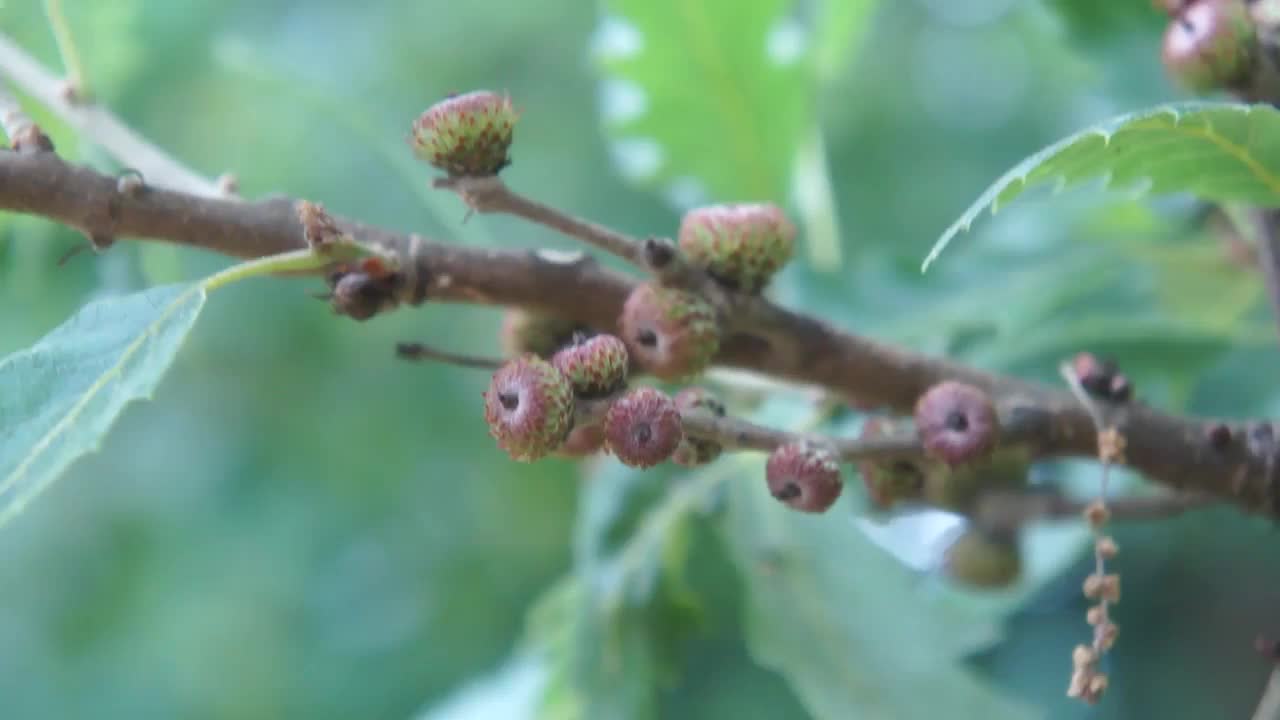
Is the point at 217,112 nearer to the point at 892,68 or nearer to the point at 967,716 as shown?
the point at 892,68

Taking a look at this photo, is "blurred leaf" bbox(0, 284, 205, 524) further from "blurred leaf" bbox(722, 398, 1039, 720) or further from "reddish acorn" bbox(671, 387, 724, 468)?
"blurred leaf" bbox(722, 398, 1039, 720)

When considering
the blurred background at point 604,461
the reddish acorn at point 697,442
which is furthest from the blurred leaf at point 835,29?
the reddish acorn at point 697,442

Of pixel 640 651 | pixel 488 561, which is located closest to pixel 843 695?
pixel 640 651

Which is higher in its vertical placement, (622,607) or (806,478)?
(622,607)

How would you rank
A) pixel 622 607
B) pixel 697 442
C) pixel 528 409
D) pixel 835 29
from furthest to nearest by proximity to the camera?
pixel 835 29
pixel 622 607
pixel 697 442
pixel 528 409

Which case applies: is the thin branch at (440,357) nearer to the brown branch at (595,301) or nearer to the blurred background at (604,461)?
the brown branch at (595,301)

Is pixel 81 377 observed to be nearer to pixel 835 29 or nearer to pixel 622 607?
pixel 622 607

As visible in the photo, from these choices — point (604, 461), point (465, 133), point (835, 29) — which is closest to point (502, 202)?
point (465, 133)
